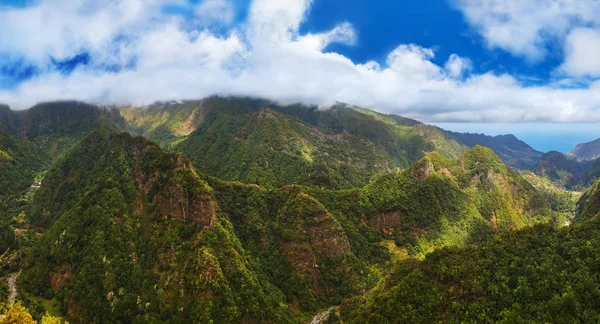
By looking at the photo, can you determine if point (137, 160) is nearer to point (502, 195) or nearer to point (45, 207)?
point (45, 207)

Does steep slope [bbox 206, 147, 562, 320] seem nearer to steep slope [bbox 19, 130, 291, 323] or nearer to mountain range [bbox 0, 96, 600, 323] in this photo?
mountain range [bbox 0, 96, 600, 323]

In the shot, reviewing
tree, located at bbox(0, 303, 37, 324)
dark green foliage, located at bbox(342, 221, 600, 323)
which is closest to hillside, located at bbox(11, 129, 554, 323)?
dark green foliage, located at bbox(342, 221, 600, 323)

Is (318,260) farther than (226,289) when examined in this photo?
Yes

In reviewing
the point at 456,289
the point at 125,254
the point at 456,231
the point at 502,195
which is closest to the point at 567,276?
the point at 456,289

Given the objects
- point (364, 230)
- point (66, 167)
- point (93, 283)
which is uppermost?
point (66, 167)

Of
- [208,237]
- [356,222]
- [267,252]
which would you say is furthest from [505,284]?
[208,237]

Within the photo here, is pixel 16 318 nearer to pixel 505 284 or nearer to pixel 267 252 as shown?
pixel 267 252

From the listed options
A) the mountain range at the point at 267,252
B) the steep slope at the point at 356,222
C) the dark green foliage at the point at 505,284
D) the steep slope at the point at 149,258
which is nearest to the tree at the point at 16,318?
the mountain range at the point at 267,252
